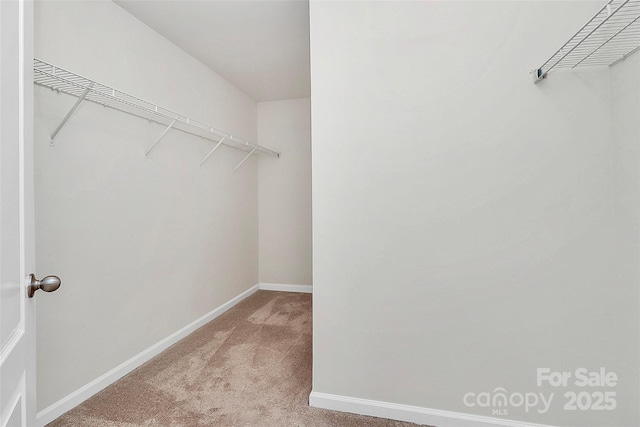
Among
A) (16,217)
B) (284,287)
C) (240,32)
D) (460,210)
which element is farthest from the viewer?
(284,287)

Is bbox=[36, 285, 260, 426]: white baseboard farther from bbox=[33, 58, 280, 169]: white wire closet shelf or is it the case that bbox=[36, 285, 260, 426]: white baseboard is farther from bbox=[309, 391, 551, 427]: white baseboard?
bbox=[33, 58, 280, 169]: white wire closet shelf

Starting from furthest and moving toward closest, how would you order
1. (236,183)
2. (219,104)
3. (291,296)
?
(291,296)
(236,183)
(219,104)

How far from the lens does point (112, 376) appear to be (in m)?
1.96

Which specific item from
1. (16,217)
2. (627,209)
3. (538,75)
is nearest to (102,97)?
(16,217)

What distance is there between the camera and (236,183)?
3.53 meters

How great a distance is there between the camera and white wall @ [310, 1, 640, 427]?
139 cm

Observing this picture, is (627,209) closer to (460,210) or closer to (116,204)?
(460,210)

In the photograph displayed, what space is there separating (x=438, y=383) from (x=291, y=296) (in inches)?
95.9

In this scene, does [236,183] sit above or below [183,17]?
below

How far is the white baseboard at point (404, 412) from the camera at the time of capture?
151 centimetres

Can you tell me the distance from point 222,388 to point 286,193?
101 inches

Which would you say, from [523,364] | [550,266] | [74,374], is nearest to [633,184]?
[550,266]

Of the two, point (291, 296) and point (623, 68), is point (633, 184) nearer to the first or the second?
point (623, 68)

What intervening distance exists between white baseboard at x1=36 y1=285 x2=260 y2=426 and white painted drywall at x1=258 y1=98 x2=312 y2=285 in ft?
3.96
